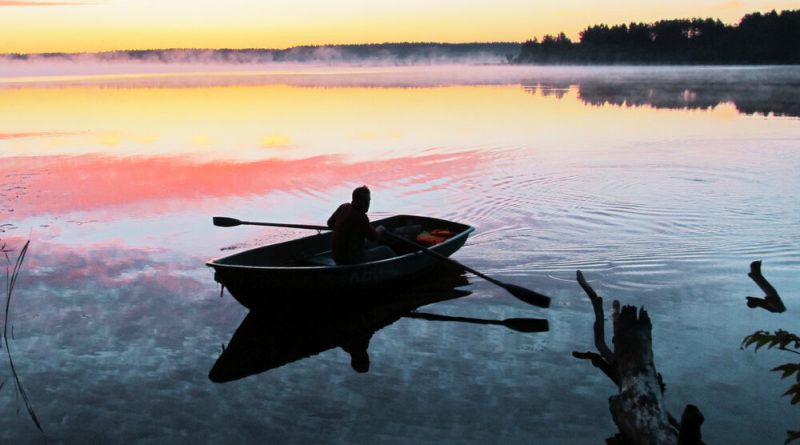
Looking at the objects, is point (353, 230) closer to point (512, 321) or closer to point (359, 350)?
point (359, 350)

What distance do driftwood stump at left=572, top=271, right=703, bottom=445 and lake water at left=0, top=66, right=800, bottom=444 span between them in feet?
0.79

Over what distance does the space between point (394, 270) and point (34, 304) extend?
4.27m

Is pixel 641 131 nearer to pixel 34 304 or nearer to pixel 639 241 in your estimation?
pixel 639 241

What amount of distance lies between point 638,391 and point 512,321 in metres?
2.74

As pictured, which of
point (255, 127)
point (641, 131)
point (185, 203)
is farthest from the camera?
point (255, 127)

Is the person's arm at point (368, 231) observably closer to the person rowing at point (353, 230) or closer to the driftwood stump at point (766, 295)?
the person rowing at point (353, 230)

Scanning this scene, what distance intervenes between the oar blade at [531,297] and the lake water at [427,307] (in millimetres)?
170

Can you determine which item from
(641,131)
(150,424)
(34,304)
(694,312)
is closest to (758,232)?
(694,312)

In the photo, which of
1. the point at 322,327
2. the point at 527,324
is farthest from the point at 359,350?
the point at 527,324

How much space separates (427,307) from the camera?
→ 876cm

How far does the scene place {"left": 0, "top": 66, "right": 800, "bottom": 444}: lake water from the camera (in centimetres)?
598

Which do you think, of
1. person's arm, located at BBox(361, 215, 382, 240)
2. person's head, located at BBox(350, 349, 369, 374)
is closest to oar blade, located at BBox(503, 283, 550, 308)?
person's arm, located at BBox(361, 215, 382, 240)

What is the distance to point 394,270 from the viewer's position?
8938 mm

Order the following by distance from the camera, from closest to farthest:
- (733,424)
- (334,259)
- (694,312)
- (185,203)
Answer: (733,424), (694,312), (334,259), (185,203)
